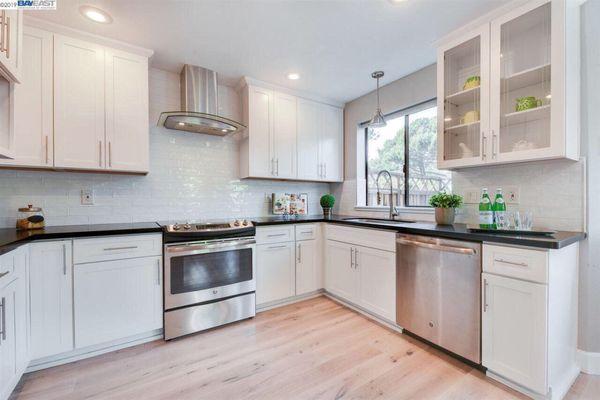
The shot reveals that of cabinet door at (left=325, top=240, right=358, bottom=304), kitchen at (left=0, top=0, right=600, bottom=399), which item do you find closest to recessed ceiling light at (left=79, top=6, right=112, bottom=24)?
kitchen at (left=0, top=0, right=600, bottom=399)

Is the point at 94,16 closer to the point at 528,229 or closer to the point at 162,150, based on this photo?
the point at 162,150

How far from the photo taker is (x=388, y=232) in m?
2.35

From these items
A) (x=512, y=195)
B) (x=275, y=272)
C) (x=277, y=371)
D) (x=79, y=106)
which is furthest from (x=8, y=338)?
(x=512, y=195)

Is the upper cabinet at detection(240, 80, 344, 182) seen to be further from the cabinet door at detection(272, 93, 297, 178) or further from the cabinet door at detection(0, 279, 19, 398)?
the cabinet door at detection(0, 279, 19, 398)

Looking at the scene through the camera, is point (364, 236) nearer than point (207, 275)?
No

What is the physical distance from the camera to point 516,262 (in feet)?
5.12

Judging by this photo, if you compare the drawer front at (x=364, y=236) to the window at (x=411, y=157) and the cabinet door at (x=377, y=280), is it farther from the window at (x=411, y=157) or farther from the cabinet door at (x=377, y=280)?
the window at (x=411, y=157)

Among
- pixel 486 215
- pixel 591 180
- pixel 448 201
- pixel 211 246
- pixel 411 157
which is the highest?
pixel 411 157

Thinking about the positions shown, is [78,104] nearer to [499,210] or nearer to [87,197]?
[87,197]

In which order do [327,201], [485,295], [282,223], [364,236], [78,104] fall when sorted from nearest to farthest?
[485,295] < [78,104] < [364,236] < [282,223] < [327,201]

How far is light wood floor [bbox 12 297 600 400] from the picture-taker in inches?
63.6

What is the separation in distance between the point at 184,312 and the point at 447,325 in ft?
6.73

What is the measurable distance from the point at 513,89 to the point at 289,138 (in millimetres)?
2179

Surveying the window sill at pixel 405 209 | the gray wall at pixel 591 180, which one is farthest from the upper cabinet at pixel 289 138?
the gray wall at pixel 591 180
